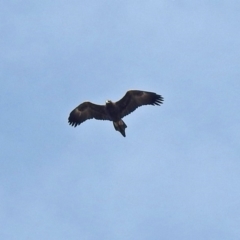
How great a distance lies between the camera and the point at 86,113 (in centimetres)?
6097

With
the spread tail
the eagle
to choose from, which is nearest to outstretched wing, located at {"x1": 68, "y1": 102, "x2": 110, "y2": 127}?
the eagle

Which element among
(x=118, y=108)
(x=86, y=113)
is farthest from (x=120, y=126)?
(x=86, y=113)

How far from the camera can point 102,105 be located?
198 ft

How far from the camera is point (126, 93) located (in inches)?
2355

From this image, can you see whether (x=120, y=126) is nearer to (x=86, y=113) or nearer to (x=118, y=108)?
(x=118, y=108)

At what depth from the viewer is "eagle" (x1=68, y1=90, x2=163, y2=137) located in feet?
196

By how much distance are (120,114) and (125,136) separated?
4.76ft

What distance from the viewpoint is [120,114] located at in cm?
5975

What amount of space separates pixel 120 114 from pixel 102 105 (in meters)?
1.15

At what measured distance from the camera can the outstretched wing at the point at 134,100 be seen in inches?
2355

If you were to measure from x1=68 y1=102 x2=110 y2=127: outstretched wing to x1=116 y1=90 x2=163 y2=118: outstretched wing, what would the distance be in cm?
105

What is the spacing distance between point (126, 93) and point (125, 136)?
93.7 inches

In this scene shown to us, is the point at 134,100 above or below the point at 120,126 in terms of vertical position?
above

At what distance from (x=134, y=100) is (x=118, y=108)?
0.97 m
